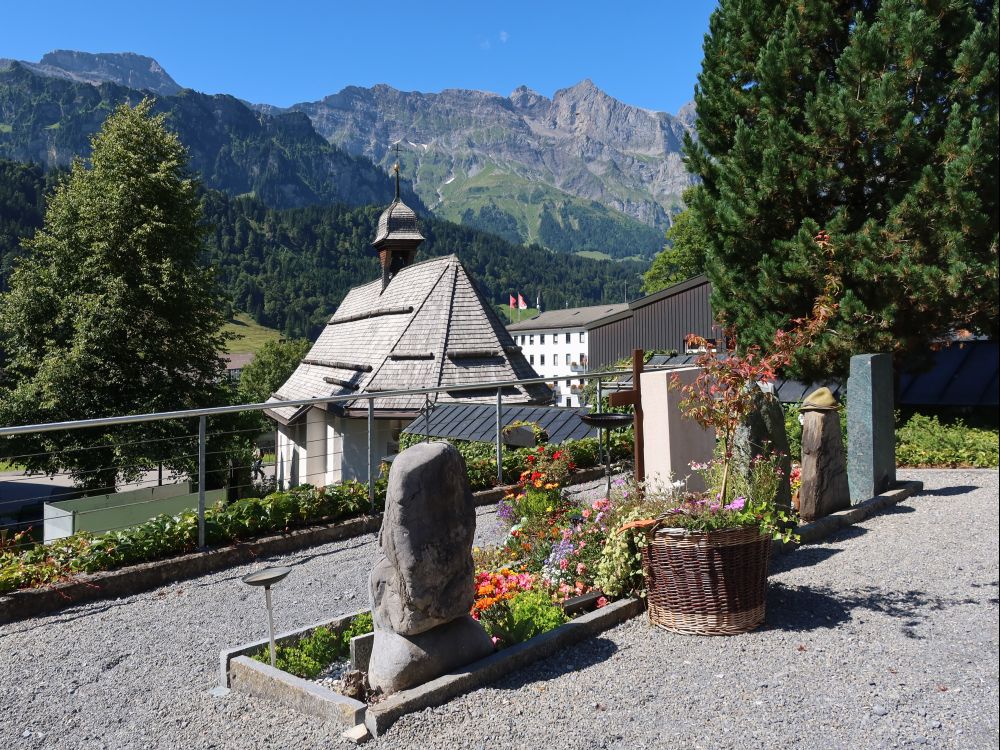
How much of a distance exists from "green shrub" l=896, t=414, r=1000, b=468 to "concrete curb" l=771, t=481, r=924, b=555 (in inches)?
107

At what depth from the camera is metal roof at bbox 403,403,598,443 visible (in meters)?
10.8

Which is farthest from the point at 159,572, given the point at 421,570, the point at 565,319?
the point at 565,319

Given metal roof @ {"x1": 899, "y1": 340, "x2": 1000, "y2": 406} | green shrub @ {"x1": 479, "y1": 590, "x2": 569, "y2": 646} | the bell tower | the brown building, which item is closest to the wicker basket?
green shrub @ {"x1": 479, "y1": 590, "x2": 569, "y2": 646}

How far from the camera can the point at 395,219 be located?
34.5 metres

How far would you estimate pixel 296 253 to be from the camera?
16175cm

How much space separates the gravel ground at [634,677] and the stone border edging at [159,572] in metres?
0.16

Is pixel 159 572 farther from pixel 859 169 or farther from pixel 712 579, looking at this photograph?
pixel 859 169

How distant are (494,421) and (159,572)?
598 cm

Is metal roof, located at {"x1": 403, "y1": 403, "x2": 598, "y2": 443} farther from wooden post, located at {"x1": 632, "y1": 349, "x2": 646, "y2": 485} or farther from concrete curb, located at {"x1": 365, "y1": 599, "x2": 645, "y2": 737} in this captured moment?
concrete curb, located at {"x1": 365, "y1": 599, "x2": 645, "y2": 737}

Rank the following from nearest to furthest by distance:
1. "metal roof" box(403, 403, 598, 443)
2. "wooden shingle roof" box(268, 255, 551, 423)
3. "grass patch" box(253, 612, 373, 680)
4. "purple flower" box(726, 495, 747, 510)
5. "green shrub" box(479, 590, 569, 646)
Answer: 1. "grass patch" box(253, 612, 373, 680)
2. "green shrub" box(479, 590, 569, 646)
3. "purple flower" box(726, 495, 747, 510)
4. "metal roof" box(403, 403, 598, 443)
5. "wooden shingle roof" box(268, 255, 551, 423)

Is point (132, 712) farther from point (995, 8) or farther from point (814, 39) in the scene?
point (814, 39)

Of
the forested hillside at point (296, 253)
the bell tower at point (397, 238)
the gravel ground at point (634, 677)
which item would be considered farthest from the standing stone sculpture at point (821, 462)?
the forested hillside at point (296, 253)

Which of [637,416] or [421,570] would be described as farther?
[637,416]

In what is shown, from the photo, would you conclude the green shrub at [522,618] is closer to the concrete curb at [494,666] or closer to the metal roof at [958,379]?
the concrete curb at [494,666]
